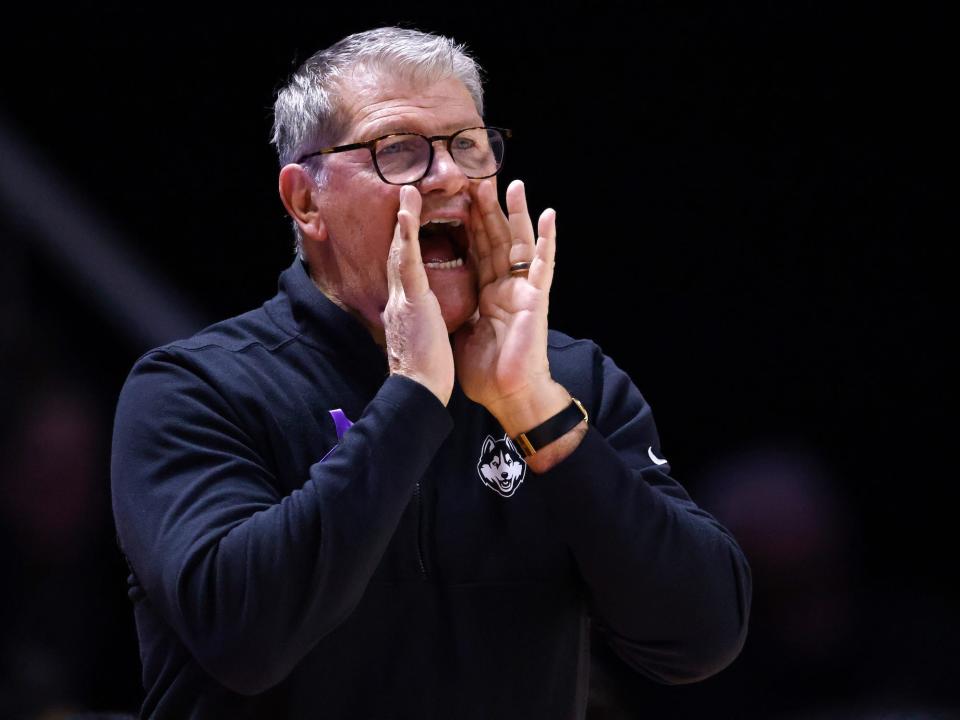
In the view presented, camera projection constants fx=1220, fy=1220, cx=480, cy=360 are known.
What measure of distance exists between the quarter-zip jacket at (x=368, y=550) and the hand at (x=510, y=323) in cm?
9

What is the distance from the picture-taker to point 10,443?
2.79 meters

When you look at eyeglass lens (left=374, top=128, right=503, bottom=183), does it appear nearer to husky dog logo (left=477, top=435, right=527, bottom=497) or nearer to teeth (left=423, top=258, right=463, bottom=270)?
teeth (left=423, top=258, right=463, bottom=270)

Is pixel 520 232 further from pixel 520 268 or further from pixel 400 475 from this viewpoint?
pixel 400 475

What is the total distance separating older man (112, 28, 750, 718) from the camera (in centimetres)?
127

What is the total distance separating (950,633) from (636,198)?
4.42ft

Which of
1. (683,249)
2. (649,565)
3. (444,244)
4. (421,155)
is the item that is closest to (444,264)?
(444,244)

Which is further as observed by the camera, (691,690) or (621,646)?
(691,690)

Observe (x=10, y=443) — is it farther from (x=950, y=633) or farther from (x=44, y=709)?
(x=950, y=633)

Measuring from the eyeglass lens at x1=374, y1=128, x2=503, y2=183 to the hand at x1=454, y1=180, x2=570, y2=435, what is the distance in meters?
0.04

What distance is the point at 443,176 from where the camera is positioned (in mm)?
1527

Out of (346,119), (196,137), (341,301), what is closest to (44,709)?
(196,137)

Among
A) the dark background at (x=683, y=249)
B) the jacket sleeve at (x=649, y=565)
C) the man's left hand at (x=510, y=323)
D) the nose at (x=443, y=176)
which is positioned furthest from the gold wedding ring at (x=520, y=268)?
the dark background at (x=683, y=249)

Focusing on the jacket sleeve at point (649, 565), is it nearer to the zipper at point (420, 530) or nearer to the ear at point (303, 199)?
the zipper at point (420, 530)

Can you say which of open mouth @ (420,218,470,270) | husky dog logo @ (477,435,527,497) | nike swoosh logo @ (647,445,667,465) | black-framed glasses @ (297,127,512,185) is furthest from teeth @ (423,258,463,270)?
nike swoosh logo @ (647,445,667,465)
